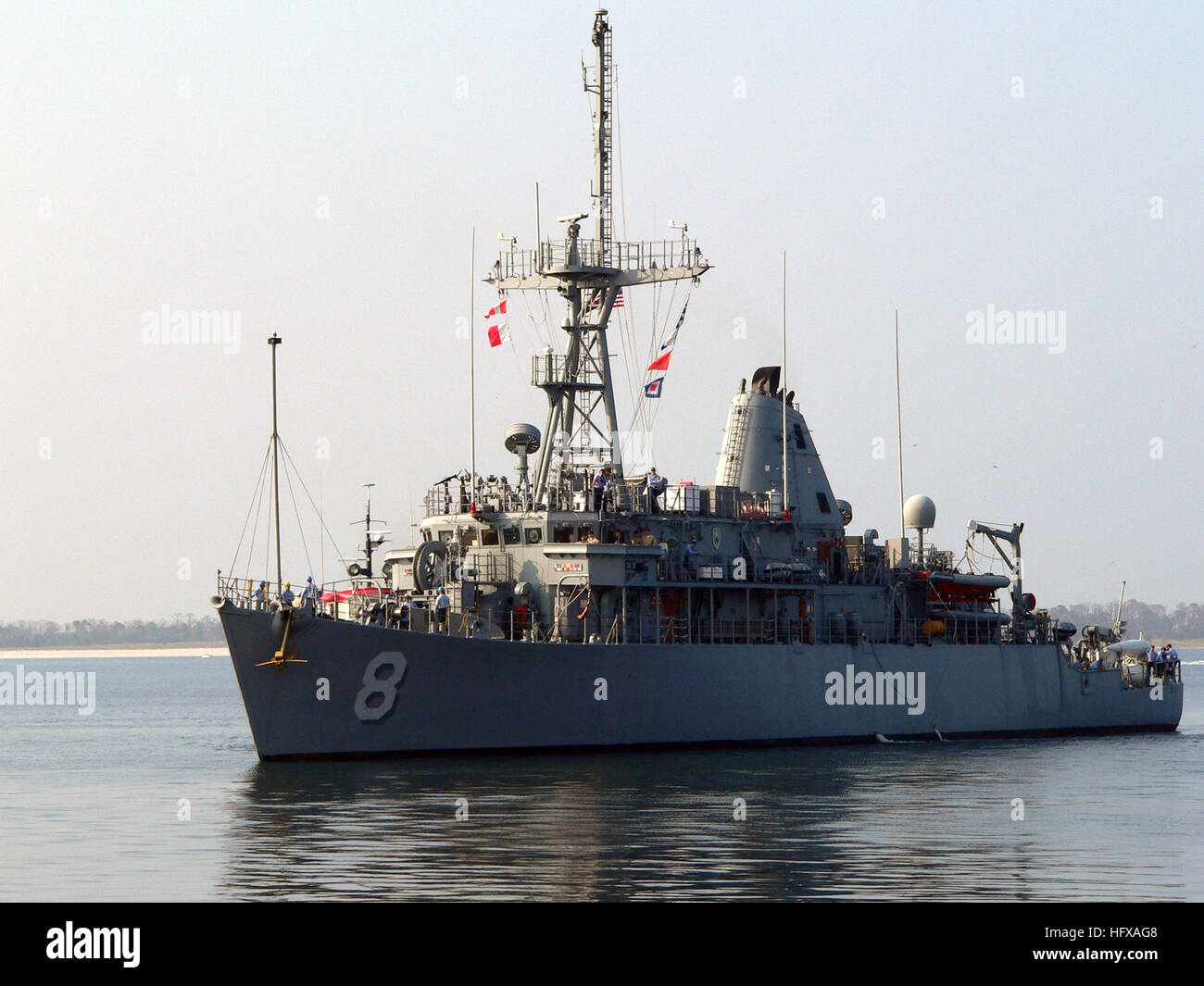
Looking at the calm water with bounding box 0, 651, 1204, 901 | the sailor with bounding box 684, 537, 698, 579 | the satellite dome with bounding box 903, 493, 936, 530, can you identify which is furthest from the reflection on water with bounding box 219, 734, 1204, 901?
the satellite dome with bounding box 903, 493, 936, 530

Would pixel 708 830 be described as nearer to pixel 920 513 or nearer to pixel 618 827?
pixel 618 827

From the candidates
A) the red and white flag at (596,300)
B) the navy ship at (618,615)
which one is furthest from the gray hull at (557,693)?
the red and white flag at (596,300)

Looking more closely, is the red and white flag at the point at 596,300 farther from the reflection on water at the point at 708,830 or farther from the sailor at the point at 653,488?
the reflection on water at the point at 708,830

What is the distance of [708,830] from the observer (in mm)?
25422

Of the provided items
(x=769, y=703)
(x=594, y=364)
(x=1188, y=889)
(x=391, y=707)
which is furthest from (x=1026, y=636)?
(x=1188, y=889)

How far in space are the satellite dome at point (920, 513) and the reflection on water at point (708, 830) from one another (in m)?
10.3

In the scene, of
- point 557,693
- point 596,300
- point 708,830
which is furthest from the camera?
point 596,300

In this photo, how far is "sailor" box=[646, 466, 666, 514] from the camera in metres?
38.3

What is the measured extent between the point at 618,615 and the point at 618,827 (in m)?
11.5

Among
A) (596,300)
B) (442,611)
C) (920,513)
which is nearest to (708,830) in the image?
(442,611)

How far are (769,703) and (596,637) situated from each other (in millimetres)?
5004

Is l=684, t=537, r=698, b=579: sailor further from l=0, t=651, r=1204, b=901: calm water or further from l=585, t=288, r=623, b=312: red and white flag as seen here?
l=585, t=288, r=623, b=312: red and white flag

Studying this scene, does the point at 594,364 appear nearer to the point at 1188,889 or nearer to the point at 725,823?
the point at 725,823
